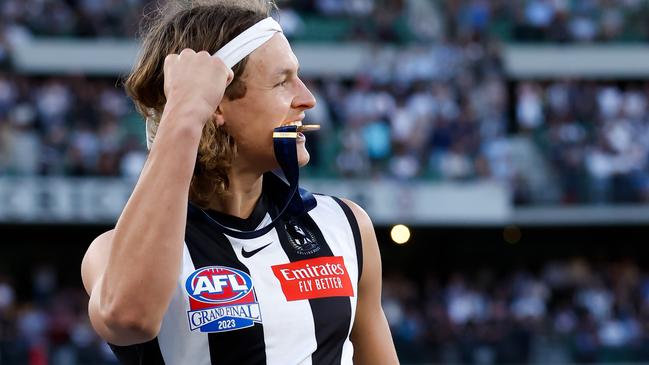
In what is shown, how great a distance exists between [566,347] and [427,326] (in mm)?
2107

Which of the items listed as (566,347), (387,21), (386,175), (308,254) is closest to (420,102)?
(386,175)

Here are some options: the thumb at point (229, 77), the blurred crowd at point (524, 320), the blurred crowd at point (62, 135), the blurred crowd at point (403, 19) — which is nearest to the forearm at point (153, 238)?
the thumb at point (229, 77)

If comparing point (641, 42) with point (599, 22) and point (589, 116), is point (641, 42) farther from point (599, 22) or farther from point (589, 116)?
point (589, 116)

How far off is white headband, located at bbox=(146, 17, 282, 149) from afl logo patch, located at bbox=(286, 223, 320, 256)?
42cm

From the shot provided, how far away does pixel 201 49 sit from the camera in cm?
274

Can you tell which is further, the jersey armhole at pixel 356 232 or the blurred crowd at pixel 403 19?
the blurred crowd at pixel 403 19

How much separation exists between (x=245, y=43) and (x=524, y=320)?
1620 cm

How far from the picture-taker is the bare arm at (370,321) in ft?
9.95

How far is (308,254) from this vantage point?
9.70 ft

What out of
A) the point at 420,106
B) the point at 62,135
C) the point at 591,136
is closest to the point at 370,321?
the point at 62,135

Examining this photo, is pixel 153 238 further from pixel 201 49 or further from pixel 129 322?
pixel 201 49

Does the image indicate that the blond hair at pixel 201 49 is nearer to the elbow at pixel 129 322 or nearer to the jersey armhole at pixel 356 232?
the jersey armhole at pixel 356 232

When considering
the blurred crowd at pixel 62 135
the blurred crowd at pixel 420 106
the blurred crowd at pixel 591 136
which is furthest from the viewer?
the blurred crowd at pixel 591 136

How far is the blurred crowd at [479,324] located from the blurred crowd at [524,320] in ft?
0.05
